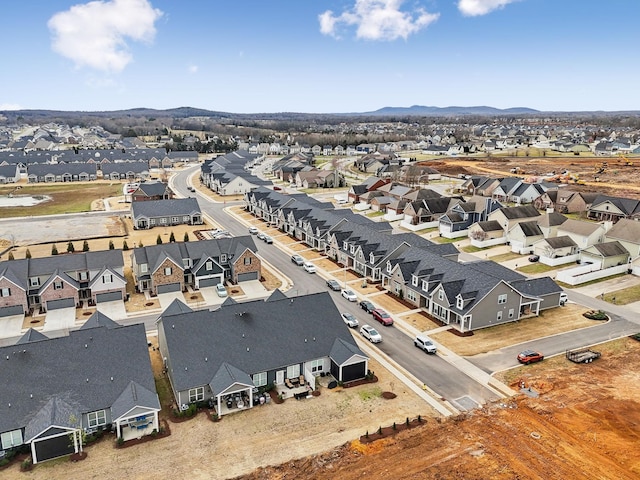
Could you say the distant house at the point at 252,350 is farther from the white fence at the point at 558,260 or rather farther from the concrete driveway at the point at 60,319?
the white fence at the point at 558,260

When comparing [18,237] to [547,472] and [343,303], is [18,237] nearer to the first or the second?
[343,303]

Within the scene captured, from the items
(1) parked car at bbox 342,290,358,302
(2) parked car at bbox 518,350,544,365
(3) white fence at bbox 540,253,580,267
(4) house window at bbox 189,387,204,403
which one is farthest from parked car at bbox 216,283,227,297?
(3) white fence at bbox 540,253,580,267

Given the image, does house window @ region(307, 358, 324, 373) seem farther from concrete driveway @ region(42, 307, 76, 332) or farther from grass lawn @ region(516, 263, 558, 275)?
grass lawn @ region(516, 263, 558, 275)

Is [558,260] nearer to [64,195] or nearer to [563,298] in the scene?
[563,298]

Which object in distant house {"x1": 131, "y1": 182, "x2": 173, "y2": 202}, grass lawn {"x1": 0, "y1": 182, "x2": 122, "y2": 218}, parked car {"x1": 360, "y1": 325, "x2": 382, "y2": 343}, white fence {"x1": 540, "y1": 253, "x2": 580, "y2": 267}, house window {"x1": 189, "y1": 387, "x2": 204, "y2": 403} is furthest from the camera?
distant house {"x1": 131, "y1": 182, "x2": 173, "y2": 202}

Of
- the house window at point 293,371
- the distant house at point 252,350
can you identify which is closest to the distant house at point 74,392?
the distant house at point 252,350

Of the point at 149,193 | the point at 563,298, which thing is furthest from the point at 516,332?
the point at 149,193

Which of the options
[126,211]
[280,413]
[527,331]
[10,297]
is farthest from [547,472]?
[126,211]
